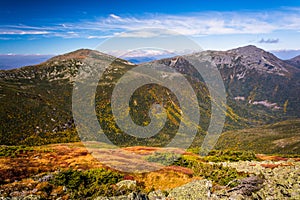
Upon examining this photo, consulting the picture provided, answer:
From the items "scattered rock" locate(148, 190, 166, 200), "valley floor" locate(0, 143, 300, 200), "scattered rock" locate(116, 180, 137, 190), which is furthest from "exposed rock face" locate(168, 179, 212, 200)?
"scattered rock" locate(116, 180, 137, 190)

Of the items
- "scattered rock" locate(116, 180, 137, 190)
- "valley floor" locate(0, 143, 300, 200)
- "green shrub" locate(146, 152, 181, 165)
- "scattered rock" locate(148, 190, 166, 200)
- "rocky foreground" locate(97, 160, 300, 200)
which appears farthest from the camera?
"green shrub" locate(146, 152, 181, 165)

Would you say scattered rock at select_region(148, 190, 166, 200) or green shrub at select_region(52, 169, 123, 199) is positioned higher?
green shrub at select_region(52, 169, 123, 199)

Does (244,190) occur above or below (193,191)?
above

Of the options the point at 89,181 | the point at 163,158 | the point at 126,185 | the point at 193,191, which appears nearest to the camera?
the point at 193,191

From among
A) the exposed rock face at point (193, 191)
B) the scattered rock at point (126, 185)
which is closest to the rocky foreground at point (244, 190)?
the exposed rock face at point (193, 191)

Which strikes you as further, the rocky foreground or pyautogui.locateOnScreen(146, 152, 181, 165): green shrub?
pyautogui.locateOnScreen(146, 152, 181, 165): green shrub

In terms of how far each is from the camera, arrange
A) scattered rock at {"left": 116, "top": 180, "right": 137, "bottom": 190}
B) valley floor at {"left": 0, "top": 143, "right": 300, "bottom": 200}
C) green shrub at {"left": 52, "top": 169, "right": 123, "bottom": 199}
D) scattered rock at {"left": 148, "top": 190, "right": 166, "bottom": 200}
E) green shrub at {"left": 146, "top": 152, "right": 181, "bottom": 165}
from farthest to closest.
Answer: green shrub at {"left": 146, "top": 152, "right": 181, "bottom": 165}, scattered rock at {"left": 116, "top": 180, "right": 137, "bottom": 190}, scattered rock at {"left": 148, "top": 190, "right": 166, "bottom": 200}, green shrub at {"left": 52, "top": 169, "right": 123, "bottom": 199}, valley floor at {"left": 0, "top": 143, "right": 300, "bottom": 200}

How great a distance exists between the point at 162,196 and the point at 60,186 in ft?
42.5

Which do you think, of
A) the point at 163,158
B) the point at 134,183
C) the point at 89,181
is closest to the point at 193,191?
the point at 134,183

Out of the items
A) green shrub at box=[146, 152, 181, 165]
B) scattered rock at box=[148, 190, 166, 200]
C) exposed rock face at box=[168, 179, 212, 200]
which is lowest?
green shrub at box=[146, 152, 181, 165]

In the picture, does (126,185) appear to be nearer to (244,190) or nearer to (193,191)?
(193,191)

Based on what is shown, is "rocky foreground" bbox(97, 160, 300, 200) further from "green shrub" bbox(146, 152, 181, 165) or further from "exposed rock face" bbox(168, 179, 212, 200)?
"green shrub" bbox(146, 152, 181, 165)

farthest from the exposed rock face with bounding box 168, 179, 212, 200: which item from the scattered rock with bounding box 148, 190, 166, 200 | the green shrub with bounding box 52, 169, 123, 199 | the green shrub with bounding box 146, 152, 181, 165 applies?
the green shrub with bounding box 146, 152, 181, 165

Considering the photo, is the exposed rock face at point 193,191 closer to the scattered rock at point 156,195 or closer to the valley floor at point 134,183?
the valley floor at point 134,183
